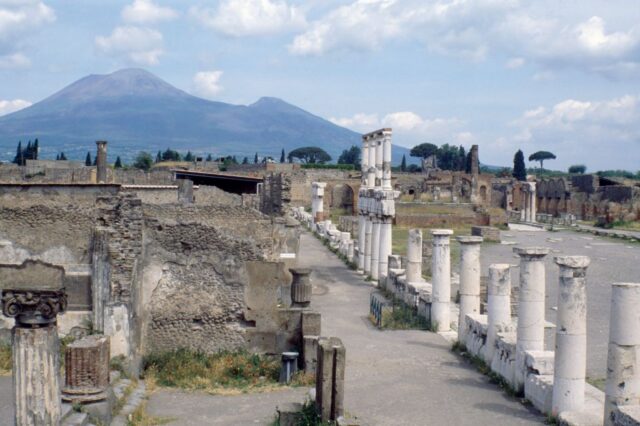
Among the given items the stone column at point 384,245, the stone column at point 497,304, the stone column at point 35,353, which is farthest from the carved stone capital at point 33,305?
the stone column at point 384,245

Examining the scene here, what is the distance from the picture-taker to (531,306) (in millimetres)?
10266

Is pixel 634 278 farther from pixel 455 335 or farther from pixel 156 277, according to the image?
pixel 156 277

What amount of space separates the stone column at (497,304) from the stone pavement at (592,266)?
1.40 m

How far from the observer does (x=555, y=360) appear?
8.93 m

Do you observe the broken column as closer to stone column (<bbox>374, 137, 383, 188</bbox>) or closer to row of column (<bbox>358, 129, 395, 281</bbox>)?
row of column (<bbox>358, 129, 395, 281</bbox>)

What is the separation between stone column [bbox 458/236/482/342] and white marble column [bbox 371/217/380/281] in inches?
339

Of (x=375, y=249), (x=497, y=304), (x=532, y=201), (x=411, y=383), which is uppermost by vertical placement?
(x=532, y=201)

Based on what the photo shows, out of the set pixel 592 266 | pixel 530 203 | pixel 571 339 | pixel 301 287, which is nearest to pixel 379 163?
pixel 592 266

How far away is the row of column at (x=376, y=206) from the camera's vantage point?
22.2 metres

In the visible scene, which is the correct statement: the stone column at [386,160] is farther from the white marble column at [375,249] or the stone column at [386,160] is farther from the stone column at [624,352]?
the stone column at [624,352]

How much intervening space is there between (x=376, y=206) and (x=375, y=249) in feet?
4.16

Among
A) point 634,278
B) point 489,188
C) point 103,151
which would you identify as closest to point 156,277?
point 634,278

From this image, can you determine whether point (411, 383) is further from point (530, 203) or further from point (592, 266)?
point (530, 203)

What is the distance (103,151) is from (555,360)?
1106 inches
